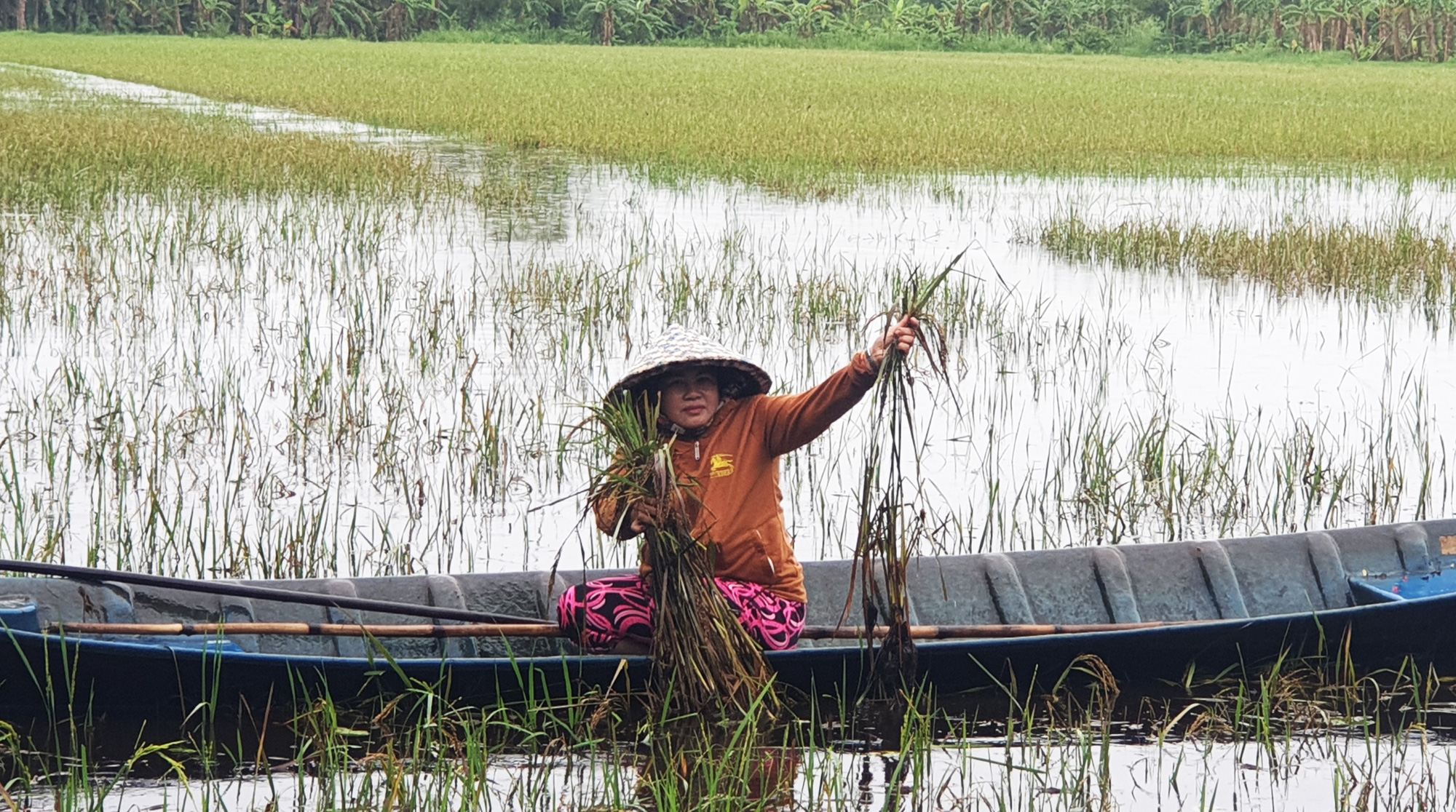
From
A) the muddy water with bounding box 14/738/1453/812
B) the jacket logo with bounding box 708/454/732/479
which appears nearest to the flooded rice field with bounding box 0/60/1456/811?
the muddy water with bounding box 14/738/1453/812

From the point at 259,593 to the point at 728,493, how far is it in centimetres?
105

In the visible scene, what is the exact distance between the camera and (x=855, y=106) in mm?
21422

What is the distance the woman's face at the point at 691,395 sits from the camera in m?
3.77

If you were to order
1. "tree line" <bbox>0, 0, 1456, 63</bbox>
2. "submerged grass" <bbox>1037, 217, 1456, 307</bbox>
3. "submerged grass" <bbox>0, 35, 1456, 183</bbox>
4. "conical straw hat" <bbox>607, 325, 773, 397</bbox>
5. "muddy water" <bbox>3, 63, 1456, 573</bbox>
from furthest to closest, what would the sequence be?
1. "tree line" <bbox>0, 0, 1456, 63</bbox>
2. "submerged grass" <bbox>0, 35, 1456, 183</bbox>
3. "submerged grass" <bbox>1037, 217, 1456, 307</bbox>
4. "muddy water" <bbox>3, 63, 1456, 573</bbox>
5. "conical straw hat" <bbox>607, 325, 773, 397</bbox>

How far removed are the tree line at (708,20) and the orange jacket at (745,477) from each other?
1781 inches

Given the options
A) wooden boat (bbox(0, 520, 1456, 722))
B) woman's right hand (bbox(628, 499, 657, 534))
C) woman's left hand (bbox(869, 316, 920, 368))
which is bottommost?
wooden boat (bbox(0, 520, 1456, 722))

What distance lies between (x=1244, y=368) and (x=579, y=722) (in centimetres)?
463

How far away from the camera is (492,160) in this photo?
1509 centimetres

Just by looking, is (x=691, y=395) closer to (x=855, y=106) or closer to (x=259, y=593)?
(x=259, y=593)

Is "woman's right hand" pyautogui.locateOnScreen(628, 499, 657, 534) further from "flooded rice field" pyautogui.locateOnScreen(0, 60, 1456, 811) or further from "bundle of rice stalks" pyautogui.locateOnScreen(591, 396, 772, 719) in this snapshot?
"flooded rice field" pyautogui.locateOnScreen(0, 60, 1456, 811)

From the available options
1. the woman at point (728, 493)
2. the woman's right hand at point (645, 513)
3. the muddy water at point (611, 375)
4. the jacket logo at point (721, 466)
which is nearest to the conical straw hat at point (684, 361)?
the woman at point (728, 493)

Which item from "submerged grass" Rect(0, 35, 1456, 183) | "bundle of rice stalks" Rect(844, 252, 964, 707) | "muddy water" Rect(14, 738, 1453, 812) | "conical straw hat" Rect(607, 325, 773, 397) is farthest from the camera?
"submerged grass" Rect(0, 35, 1456, 183)

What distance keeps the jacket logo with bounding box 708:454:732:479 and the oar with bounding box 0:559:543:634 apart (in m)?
0.52

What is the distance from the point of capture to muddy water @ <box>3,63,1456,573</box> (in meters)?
5.29
